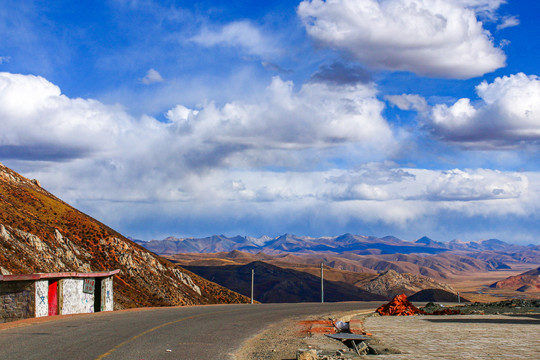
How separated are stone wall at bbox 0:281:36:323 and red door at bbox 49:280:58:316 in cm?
166

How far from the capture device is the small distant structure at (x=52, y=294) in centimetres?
2394

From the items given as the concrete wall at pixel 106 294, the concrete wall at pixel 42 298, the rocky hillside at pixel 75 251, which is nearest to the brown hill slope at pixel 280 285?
the rocky hillside at pixel 75 251

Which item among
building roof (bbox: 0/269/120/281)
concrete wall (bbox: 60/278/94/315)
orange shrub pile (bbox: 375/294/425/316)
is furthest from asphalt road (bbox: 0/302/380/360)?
orange shrub pile (bbox: 375/294/425/316)

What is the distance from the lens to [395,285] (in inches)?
6225

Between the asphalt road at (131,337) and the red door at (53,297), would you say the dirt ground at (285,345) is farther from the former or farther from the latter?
the red door at (53,297)

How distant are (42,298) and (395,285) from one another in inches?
5640

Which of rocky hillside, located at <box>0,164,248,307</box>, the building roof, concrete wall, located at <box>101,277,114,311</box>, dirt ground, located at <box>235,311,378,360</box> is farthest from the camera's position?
rocky hillside, located at <box>0,164,248,307</box>

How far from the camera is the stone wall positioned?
2383 cm

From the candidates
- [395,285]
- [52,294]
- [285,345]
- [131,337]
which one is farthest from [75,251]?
[395,285]

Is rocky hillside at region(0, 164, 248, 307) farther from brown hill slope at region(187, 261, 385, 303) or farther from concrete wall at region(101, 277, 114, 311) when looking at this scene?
brown hill slope at region(187, 261, 385, 303)

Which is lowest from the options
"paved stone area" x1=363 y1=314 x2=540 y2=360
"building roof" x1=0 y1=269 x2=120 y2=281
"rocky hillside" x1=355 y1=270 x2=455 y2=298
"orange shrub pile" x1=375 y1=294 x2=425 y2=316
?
"rocky hillside" x1=355 y1=270 x2=455 y2=298

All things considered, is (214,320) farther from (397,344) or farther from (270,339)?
(397,344)

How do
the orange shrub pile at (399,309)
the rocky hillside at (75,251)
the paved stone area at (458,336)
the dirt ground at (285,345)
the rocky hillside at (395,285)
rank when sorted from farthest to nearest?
1. the rocky hillside at (395,285)
2. the rocky hillside at (75,251)
3. the orange shrub pile at (399,309)
4. the dirt ground at (285,345)
5. the paved stone area at (458,336)

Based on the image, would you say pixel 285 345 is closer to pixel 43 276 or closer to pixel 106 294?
pixel 43 276
